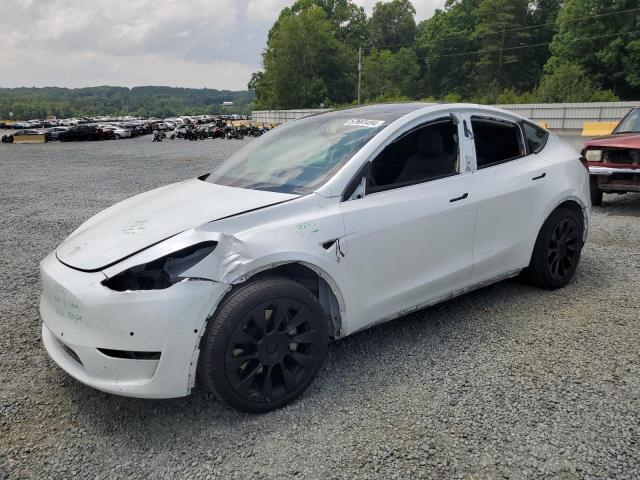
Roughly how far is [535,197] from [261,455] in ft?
9.47

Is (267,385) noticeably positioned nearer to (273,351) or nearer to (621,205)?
(273,351)

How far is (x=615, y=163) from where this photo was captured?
754 centimetres

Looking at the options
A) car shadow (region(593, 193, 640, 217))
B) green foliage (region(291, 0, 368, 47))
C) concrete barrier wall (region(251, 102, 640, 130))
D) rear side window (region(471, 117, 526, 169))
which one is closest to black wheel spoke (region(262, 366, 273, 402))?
rear side window (region(471, 117, 526, 169))

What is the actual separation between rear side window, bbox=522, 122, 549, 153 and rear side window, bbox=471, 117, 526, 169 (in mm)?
99

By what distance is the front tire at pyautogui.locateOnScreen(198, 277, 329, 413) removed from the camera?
254cm

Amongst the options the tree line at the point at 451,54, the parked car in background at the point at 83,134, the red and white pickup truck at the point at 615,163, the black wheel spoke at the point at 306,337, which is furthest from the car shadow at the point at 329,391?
the tree line at the point at 451,54

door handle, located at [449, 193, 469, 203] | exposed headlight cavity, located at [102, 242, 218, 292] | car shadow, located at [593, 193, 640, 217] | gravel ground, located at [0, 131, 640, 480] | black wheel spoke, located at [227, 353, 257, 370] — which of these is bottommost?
car shadow, located at [593, 193, 640, 217]

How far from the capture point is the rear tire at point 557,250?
4242 mm

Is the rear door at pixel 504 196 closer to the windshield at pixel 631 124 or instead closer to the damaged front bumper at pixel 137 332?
the damaged front bumper at pixel 137 332

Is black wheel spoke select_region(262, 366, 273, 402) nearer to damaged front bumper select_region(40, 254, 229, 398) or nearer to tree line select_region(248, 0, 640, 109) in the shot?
damaged front bumper select_region(40, 254, 229, 398)

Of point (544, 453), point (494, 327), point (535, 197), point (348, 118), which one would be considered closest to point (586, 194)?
point (535, 197)

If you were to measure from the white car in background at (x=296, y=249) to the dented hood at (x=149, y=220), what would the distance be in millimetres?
14

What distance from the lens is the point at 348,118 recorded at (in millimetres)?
3752

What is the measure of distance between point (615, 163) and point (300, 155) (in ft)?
19.7
